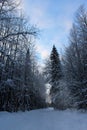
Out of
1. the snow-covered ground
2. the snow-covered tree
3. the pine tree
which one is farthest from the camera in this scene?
the pine tree

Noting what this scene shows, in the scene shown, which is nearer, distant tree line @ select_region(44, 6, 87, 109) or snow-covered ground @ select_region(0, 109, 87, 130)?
snow-covered ground @ select_region(0, 109, 87, 130)

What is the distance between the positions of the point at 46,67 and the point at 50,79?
3544 mm

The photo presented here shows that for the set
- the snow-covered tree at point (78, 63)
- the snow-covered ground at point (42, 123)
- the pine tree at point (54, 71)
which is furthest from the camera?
the pine tree at point (54, 71)

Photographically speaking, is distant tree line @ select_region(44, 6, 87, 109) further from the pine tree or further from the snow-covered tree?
the pine tree

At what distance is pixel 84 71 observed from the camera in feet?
91.8

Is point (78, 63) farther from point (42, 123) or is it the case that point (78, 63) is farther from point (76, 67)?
point (42, 123)

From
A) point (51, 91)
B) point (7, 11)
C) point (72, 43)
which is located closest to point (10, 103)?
point (72, 43)

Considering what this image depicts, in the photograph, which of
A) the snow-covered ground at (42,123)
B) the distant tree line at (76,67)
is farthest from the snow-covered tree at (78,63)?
the snow-covered ground at (42,123)

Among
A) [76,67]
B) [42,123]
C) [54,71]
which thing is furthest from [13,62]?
[54,71]

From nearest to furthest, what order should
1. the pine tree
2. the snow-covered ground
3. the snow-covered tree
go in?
1. the snow-covered ground
2. the snow-covered tree
3. the pine tree

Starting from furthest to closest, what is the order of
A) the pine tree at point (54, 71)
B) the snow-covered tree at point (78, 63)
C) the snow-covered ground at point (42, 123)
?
the pine tree at point (54, 71), the snow-covered tree at point (78, 63), the snow-covered ground at point (42, 123)

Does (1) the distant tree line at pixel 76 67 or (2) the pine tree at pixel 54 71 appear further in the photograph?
(2) the pine tree at pixel 54 71

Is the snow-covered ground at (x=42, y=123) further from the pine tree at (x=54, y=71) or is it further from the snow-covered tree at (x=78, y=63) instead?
the pine tree at (x=54, y=71)

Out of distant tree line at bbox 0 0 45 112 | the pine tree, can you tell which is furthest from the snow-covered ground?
the pine tree
